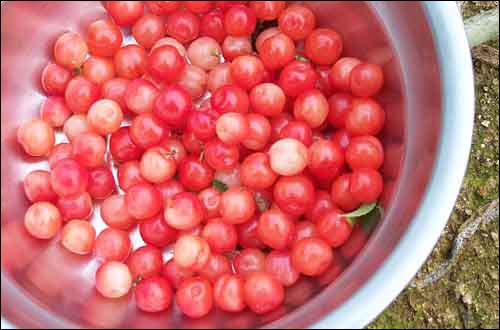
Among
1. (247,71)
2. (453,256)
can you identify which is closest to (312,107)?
(247,71)

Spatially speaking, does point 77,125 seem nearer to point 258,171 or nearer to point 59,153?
point 59,153

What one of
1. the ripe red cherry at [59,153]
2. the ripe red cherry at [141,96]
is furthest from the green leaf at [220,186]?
the ripe red cherry at [59,153]

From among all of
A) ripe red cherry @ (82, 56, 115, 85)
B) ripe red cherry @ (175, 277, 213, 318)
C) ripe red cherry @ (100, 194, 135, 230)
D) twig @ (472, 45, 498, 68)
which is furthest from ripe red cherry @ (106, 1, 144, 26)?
twig @ (472, 45, 498, 68)

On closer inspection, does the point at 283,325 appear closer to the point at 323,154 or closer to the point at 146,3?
the point at 323,154

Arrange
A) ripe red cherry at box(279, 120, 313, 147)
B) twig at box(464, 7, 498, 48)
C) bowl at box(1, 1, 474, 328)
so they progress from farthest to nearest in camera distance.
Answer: twig at box(464, 7, 498, 48) → ripe red cherry at box(279, 120, 313, 147) → bowl at box(1, 1, 474, 328)

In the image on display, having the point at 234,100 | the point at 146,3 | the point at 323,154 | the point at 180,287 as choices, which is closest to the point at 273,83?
the point at 234,100

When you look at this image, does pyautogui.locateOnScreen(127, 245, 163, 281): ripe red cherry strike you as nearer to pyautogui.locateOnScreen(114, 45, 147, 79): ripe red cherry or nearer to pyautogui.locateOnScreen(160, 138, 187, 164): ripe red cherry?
pyautogui.locateOnScreen(160, 138, 187, 164): ripe red cherry
